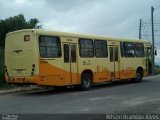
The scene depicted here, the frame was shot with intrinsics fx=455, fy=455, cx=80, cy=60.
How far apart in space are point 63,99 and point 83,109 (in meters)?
3.75

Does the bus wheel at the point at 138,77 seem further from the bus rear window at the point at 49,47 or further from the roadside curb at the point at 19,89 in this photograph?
the bus rear window at the point at 49,47

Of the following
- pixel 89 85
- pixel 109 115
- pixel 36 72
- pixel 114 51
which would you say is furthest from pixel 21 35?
pixel 109 115

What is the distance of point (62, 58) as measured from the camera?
2259 cm

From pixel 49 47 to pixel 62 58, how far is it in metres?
1.07

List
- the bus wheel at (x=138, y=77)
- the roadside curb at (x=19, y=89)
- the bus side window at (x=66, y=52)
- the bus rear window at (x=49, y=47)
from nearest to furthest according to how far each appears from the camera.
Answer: the bus rear window at (x=49, y=47)
the bus side window at (x=66, y=52)
the roadside curb at (x=19, y=89)
the bus wheel at (x=138, y=77)

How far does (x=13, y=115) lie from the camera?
14.2m

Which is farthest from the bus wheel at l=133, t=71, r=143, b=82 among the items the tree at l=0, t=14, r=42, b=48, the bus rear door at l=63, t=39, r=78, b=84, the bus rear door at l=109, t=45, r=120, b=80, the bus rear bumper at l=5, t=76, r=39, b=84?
the tree at l=0, t=14, r=42, b=48

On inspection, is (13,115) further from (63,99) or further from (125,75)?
(125,75)

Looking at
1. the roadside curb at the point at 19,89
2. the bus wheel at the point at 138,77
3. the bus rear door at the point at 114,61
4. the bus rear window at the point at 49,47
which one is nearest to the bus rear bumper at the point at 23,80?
the bus rear window at the point at 49,47

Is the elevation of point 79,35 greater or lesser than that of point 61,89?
greater

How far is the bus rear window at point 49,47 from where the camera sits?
2145 centimetres

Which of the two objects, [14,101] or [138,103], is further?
[14,101]

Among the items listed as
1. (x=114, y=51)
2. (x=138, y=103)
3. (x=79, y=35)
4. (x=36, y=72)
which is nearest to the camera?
(x=138, y=103)

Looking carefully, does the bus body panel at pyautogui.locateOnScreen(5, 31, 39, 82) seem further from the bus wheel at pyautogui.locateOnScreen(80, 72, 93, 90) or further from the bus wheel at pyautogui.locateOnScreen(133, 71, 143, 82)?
the bus wheel at pyautogui.locateOnScreen(133, 71, 143, 82)
